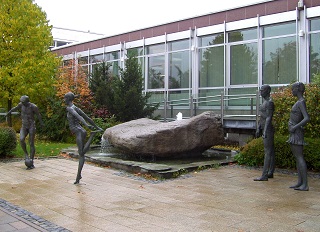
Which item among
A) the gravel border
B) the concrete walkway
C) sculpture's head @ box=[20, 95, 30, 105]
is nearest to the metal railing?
the concrete walkway

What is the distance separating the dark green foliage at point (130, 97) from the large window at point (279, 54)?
5.41 meters

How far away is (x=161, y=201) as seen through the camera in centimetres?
685

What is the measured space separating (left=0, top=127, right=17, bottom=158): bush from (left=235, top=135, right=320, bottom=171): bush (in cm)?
718

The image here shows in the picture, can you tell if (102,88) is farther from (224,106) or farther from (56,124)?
(224,106)

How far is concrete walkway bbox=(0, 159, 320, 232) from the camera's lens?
5418 millimetres

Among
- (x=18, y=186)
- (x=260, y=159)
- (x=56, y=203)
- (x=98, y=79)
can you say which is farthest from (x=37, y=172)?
(x=98, y=79)

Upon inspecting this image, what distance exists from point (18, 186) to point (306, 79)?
38.9 feet

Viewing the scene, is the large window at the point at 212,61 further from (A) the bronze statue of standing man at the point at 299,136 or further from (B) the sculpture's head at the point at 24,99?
(A) the bronze statue of standing man at the point at 299,136

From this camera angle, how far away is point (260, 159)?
34.6 feet

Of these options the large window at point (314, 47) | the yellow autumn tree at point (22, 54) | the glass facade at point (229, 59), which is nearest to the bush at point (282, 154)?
the glass facade at point (229, 59)

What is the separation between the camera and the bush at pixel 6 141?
1208 cm

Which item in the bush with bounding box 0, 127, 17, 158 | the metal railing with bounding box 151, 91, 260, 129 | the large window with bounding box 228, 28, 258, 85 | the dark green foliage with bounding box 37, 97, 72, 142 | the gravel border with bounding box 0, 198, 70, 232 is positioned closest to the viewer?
the gravel border with bounding box 0, 198, 70, 232

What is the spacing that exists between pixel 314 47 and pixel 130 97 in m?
7.83

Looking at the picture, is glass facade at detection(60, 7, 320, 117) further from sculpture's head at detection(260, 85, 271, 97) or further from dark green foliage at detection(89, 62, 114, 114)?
sculpture's head at detection(260, 85, 271, 97)
